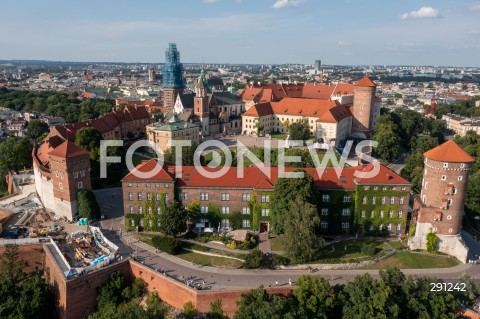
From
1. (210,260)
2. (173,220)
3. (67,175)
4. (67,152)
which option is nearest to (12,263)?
(67,175)

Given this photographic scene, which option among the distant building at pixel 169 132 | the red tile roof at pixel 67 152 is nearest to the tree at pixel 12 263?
the red tile roof at pixel 67 152

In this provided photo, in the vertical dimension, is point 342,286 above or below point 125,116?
below

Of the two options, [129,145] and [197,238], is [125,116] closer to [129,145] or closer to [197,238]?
[129,145]

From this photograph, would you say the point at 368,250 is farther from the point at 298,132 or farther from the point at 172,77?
the point at 172,77

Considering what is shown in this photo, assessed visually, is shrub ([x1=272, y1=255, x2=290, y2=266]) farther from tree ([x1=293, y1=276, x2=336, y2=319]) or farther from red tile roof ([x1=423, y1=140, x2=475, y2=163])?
red tile roof ([x1=423, y1=140, x2=475, y2=163])

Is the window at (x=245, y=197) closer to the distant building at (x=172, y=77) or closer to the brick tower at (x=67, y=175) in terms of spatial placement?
the brick tower at (x=67, y=175)

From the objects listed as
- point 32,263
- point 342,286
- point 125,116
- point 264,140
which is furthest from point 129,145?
point 342,286
